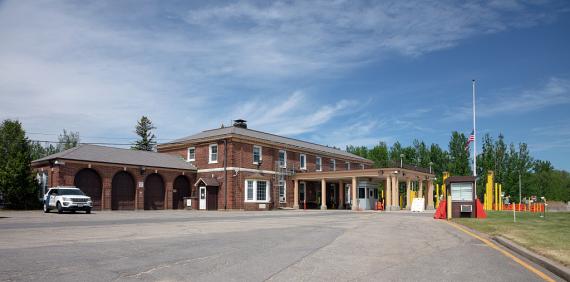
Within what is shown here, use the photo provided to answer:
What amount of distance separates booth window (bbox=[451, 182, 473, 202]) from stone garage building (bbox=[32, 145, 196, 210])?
81.6 ft

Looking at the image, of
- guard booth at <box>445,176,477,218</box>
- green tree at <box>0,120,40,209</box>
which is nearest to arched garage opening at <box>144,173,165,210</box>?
green tree at <box>0,120,40,209</box>

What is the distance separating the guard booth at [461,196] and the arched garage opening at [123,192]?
25043mm

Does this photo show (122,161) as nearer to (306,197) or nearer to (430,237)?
(306,197)

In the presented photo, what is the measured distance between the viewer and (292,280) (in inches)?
289

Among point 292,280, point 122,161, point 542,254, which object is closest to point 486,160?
point 122,161

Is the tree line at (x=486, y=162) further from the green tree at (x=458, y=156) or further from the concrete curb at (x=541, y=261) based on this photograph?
the concrete curb at (x=541, y=261)

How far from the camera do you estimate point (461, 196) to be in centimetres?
2711

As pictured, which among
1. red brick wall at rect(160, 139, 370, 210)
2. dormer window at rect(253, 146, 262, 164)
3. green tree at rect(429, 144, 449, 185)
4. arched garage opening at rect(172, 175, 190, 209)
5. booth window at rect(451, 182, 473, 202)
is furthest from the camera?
green tree at rect(429, 144, 449, 185)

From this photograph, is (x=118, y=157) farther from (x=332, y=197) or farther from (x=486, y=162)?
(x=486, y=162)

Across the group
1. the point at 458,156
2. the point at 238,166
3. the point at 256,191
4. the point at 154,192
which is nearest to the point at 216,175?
the point at 238,166

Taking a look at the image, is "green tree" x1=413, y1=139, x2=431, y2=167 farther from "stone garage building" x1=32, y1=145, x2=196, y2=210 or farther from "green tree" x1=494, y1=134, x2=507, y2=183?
"stone garage building" x1=32, y1=145, x2=196, y2=210

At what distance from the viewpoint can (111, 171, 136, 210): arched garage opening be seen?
37.9 m

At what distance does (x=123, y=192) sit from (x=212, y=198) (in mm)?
8224

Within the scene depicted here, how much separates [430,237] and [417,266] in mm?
6584
